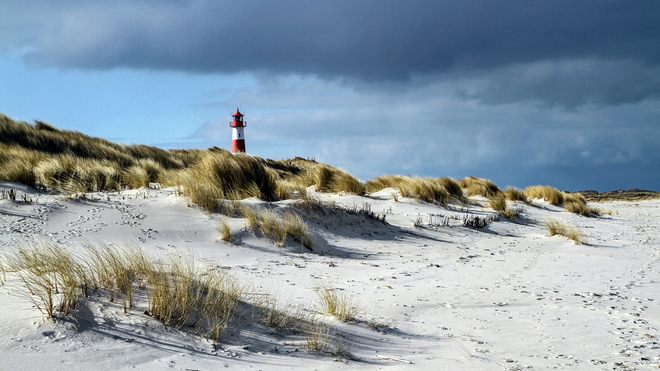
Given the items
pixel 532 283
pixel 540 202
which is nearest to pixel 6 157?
pixel 532 283

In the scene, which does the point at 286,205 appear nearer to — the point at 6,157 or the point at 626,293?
the point at 626,293

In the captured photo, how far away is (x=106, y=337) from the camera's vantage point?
2.99 metres

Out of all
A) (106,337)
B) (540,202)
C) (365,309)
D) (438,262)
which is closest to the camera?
(106,337)

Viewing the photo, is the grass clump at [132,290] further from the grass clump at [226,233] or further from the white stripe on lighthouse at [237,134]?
the white stripe on lighthouse at [237,134]

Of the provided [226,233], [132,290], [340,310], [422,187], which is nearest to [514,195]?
[422,187]

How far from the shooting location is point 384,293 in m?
5.30

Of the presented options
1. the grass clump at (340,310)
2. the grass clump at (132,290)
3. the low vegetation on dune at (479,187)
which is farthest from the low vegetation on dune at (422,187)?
the grass clump at (132,290)

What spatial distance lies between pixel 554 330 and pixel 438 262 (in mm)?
3202

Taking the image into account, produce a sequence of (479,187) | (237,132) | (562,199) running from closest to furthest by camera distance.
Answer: (479,187), (562,199), (237,132)

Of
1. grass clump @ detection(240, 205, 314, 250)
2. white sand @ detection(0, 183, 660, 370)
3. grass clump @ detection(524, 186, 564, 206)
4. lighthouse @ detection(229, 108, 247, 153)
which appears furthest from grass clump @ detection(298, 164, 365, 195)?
lighthouse @ detection(229, 108, 247, 153)

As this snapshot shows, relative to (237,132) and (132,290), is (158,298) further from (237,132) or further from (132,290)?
(237,132)

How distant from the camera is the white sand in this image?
3.01 meters

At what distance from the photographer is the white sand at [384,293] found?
301cm

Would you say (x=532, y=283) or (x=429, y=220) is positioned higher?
(x=429, y=220)
